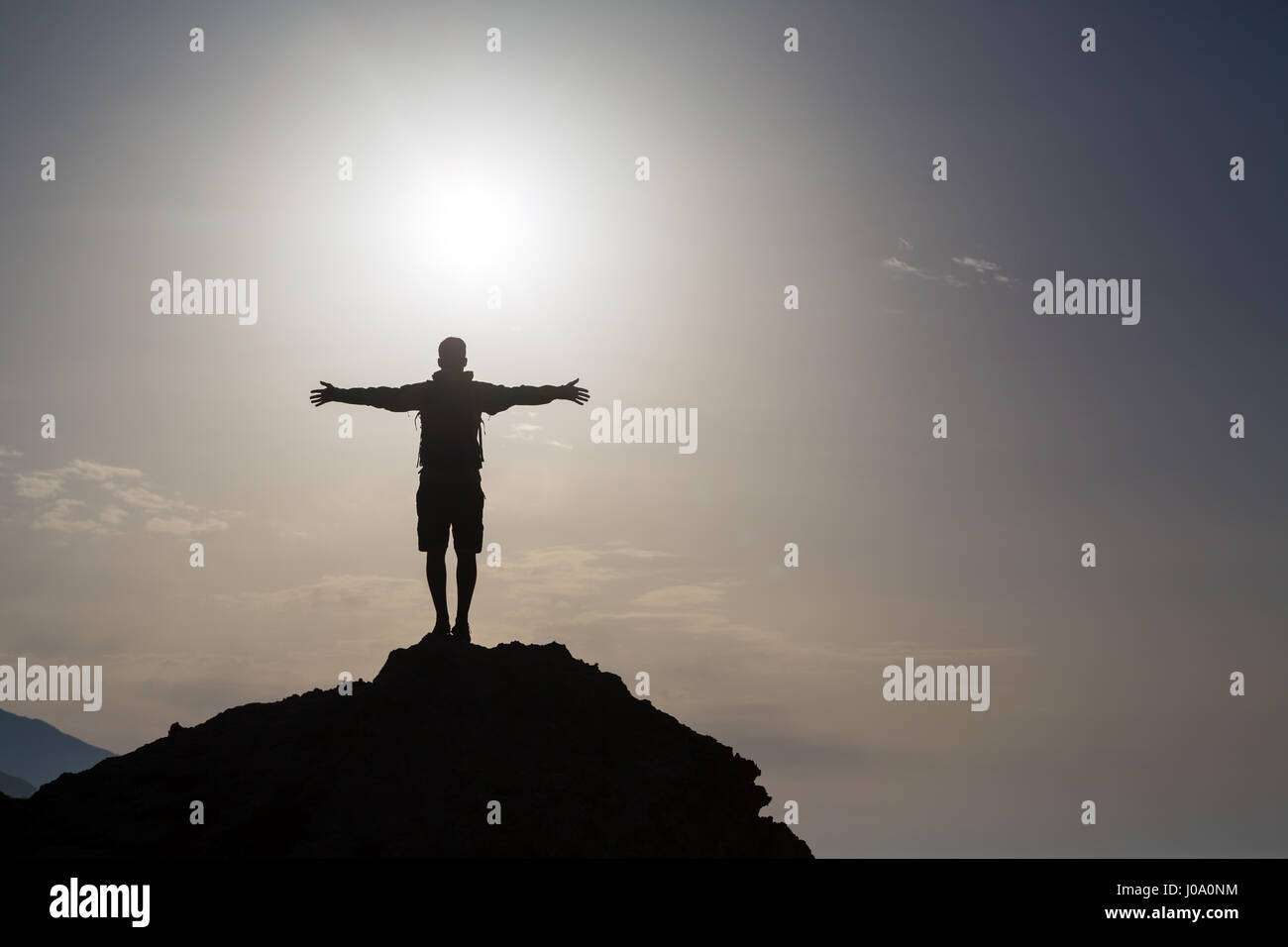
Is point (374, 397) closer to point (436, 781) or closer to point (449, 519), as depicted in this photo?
point (449, 519)

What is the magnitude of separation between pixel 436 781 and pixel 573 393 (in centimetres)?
544

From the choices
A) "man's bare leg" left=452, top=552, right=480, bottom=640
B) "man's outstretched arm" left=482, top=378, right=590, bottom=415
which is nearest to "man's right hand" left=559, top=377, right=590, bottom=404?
"man's outstretched arm" left=482, top=378, right=590, bottom=415

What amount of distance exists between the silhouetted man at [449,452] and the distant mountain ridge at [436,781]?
0.87 metres

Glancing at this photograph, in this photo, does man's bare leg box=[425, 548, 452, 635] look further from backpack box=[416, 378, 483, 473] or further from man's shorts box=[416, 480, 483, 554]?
backpack box=[416, 378, 483, 473]

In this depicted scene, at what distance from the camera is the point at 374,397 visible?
1526 centimetres

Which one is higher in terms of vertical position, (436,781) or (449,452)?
(449,452)

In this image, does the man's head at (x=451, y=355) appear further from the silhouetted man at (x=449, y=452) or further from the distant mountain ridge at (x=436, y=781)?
the distant mountain ridge at (x=436, y=781)

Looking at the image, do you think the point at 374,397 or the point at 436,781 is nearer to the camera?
the point at 436,781

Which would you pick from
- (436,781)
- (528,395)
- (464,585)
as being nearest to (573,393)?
(528,395)

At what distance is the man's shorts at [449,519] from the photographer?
14.8 m

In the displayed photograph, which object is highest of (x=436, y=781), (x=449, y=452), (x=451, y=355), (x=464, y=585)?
(x=451, y=355)

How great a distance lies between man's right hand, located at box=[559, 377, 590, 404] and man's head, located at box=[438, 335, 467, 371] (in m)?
1.43
